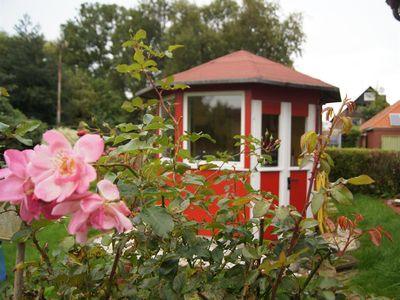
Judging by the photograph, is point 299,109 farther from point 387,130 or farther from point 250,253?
point 387,130

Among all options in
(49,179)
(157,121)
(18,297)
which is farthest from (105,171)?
(18,297)

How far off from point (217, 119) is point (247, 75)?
0.87 metres

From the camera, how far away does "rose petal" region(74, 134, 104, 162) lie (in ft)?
2.17

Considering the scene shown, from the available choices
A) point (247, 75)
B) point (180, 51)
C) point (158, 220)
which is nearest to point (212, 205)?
point (158, 220)

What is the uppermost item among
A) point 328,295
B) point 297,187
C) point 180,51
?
point 180,51

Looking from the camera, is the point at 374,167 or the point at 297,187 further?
the point at 374,167

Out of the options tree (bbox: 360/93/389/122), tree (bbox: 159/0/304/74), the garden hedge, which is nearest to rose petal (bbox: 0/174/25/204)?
the garden hedge

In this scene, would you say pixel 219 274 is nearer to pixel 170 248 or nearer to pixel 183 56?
pixel 170 248

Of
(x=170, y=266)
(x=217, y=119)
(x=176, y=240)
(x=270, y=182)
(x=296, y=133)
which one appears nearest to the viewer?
(x=170, y=266)

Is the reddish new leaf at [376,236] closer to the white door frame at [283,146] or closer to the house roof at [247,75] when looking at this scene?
the house roof at [247,75]

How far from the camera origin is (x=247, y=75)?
18.9 ft

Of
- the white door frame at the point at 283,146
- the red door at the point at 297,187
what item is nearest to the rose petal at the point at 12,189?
the white door frame at the point at 283,146

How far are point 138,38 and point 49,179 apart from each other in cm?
89

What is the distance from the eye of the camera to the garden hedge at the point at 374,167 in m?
10.7
